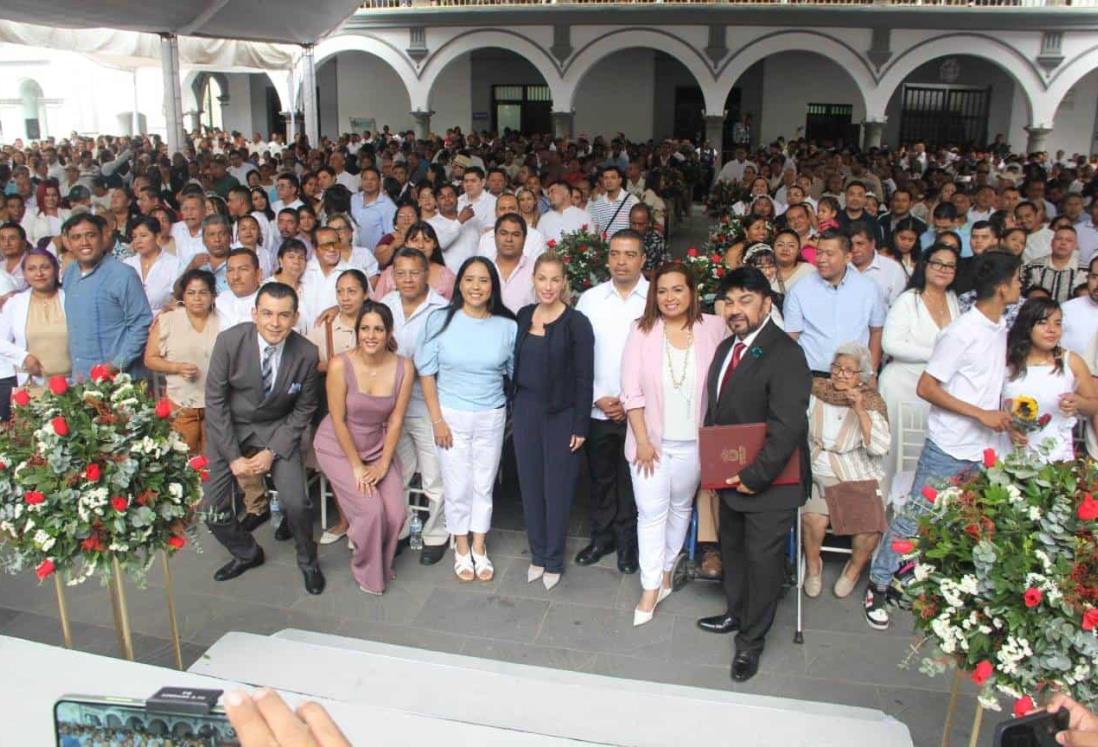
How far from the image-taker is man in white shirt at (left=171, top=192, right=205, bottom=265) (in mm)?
7367

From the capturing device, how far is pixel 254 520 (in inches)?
223

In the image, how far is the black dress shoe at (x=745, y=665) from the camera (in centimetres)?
407

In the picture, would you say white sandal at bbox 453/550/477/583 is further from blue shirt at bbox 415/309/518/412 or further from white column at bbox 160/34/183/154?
white column at bbox 160/34/183/154

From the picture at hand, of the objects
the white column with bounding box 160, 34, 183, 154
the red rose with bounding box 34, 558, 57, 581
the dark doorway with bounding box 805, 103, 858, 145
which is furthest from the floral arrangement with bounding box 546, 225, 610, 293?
the dark doorway with bounding box 805, 103, 858, 145

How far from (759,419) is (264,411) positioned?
8.13ft

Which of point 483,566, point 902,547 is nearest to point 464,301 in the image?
point 483,566

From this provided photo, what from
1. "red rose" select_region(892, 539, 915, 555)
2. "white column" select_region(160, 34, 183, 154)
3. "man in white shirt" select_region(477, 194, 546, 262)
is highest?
"white column" select_region(160, 34, 183, 154)

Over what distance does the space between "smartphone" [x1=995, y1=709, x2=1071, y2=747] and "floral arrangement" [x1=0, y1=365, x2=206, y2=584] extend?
2.67 m

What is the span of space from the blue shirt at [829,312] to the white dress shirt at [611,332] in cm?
104

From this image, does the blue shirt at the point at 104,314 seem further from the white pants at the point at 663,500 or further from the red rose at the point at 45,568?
the white pants at the point at 663,500

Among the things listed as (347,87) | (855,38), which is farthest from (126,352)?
(347,87)

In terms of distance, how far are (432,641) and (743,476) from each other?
1.66 m

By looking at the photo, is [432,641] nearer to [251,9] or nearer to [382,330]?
[382,330]

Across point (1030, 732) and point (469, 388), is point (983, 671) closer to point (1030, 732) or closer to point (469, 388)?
point (1030, 732)
